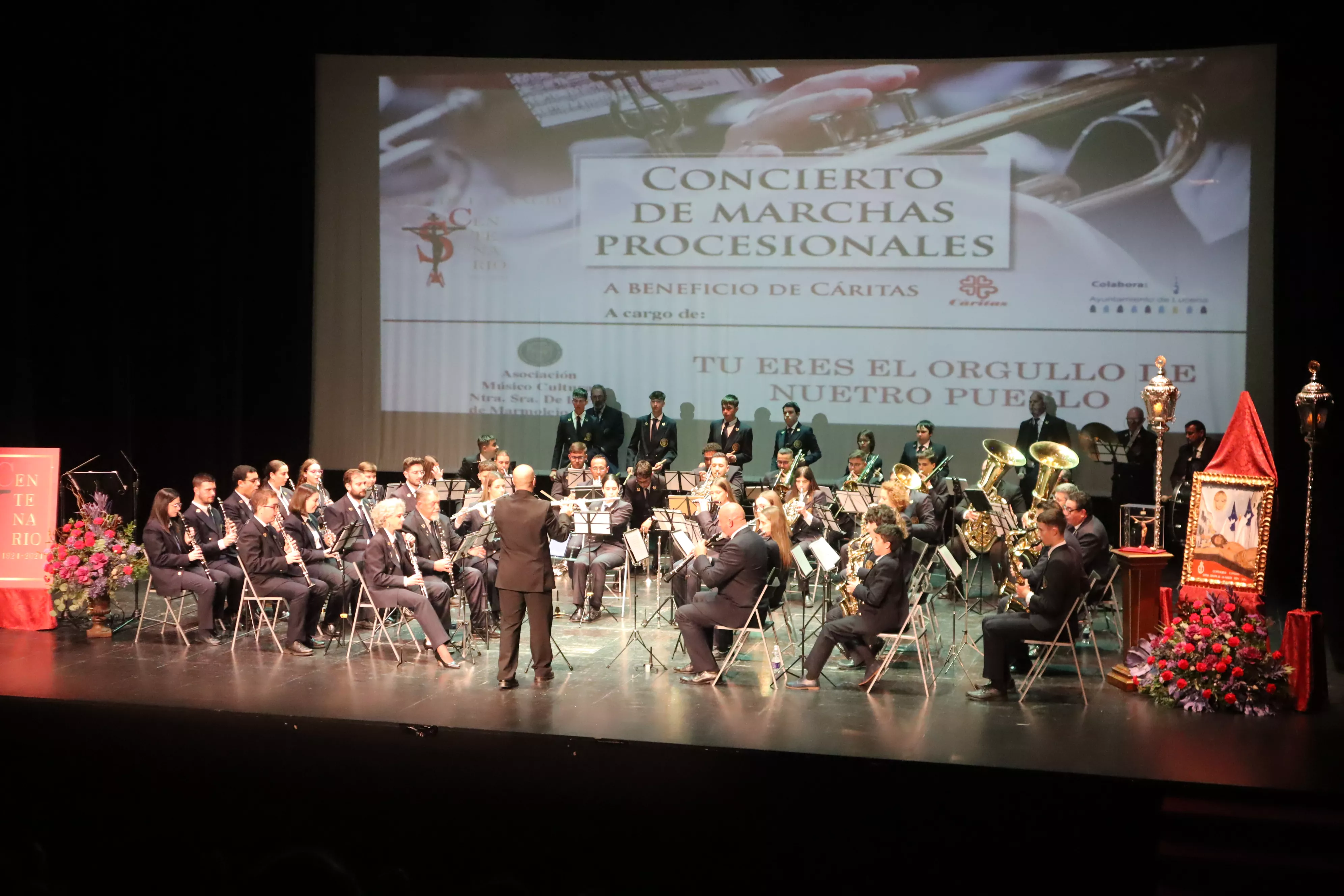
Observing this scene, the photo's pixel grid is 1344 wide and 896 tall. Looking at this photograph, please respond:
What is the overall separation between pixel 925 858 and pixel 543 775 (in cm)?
201

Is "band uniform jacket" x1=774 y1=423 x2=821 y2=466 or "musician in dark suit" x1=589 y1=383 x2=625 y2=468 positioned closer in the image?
"band uniform jacket" x1=774 y1=423 x2=821 y2=466

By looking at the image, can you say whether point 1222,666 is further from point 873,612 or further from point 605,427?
point 605,427

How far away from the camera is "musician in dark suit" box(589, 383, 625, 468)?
40.1ft

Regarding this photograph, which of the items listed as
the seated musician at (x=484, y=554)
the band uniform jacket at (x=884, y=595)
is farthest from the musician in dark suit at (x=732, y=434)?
the band uniform jacket at (x=884, y=595)

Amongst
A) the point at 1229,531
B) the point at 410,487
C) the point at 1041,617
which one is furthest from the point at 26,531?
the point at 1229,531

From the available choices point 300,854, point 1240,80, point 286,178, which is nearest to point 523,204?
point 286,178

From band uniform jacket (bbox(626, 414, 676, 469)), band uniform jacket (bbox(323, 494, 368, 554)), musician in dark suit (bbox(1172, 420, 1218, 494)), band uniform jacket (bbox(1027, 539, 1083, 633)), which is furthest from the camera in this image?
band uniform jacket (bbox(626, 414, 676, 469))

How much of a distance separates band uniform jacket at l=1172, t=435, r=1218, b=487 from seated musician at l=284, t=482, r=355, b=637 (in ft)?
24.7

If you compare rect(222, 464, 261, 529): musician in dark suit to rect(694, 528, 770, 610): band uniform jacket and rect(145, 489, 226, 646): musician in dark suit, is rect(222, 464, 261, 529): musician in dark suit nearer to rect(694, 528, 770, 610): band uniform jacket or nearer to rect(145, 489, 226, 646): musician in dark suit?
rect(145, 489, 226, 646): musician in dark suit

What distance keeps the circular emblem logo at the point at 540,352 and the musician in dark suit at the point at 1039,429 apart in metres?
4.83

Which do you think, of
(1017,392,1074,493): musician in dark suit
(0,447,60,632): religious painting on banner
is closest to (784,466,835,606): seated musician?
(1017,392,1074,493): musician in dark suit

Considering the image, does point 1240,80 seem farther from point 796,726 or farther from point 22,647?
point 22,647

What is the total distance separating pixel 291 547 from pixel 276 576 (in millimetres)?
355

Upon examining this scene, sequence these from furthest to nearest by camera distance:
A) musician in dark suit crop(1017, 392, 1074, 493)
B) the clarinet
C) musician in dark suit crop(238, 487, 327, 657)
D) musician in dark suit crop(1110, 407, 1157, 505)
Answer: musician in dark suit crop(1017, 392, 1074, 493), musician in dark suit crop(1110, 407, 1157, 505), the clarinet, musician in dark suit crop(238, 487, 327, 657)
